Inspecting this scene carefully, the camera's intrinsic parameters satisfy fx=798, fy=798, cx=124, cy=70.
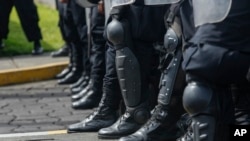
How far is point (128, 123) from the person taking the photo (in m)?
5.51

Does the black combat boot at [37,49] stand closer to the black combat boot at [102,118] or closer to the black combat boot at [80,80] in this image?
the black combat boot at [80,80]

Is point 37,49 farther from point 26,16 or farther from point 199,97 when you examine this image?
point 199,97

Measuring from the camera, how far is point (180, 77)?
4887mm

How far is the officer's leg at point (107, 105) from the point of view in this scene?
18.6 ft

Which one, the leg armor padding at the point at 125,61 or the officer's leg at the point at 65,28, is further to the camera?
the officer's leg at the point at 65,28

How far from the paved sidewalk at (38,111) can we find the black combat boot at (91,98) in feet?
0.25

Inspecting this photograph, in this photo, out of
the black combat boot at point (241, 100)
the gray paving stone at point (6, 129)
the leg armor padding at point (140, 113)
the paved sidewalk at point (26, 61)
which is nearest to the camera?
the black combat boot at point (241, 100)

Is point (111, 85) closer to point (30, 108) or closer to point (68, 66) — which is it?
point (30, 108)

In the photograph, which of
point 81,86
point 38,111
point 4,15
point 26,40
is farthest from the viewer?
point 26,40

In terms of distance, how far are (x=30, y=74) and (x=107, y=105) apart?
113 inches

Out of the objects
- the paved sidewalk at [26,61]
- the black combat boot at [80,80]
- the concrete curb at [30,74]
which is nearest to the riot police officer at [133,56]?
the black combat boot at [80,80]

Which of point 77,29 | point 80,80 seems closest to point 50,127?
point 80,80

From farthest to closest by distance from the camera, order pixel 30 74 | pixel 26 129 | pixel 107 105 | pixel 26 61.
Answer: pixel 26 61 → pixel 30 74 → pixel 26 129 → pixel 107 105

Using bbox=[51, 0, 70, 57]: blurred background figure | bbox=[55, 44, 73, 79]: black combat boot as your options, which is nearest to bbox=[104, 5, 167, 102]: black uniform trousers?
bbox=[51, 0, 70, 57]: blurred background figure
